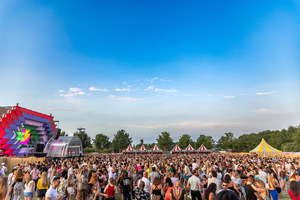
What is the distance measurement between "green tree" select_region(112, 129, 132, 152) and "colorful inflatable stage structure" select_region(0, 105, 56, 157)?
182 ft

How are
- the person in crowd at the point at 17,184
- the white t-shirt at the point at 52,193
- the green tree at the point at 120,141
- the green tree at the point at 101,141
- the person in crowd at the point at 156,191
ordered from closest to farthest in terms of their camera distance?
the white t-shirt at the point at 52,193 → the person in crowd at the point at 156,191 → the person in crowd at the point at 17,184 → the green tree at the point at 101,141 → the green tree at the point at 120,141

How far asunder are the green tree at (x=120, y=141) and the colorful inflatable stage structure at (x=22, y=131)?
55.4 meters

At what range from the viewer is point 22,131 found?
35188 mm

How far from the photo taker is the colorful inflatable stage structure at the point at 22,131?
3038 cm

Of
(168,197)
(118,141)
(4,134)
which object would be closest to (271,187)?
(168,197)

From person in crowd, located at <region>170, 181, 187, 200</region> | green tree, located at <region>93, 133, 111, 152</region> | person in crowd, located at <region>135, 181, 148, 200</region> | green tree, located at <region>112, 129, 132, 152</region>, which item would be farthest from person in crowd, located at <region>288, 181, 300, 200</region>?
green tree, located at <region>112, 129, 132, 152</region>

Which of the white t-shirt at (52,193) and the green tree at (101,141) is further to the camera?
the green tree at (101,141)

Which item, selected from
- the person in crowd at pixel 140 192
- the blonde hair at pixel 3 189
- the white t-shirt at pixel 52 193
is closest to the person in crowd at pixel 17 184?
the white t-shirt at pixel 52 193

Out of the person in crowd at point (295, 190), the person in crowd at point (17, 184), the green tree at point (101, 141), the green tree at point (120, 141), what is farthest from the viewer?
the green tree at point (120, 141)

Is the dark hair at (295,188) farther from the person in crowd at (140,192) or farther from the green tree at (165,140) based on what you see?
the green tree at (165,140)

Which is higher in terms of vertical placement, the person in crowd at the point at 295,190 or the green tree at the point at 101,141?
the person in crowd at the point at 295,190

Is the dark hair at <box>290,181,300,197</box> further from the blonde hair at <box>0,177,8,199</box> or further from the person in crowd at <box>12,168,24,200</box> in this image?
the person in crowd at <box>12,168,24,200</box>

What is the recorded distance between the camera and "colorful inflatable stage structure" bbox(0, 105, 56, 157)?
30375 mm

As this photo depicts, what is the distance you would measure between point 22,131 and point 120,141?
6401 centimetres
